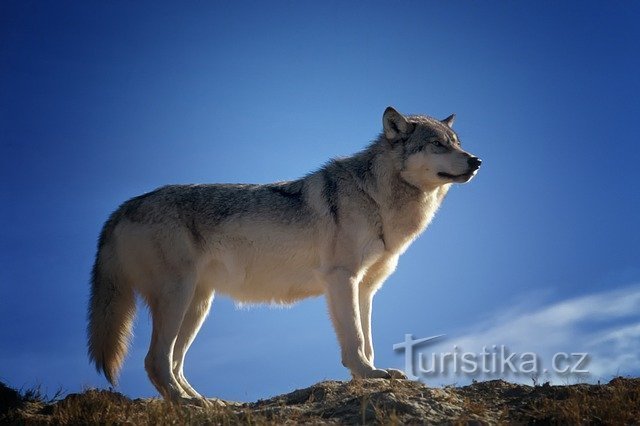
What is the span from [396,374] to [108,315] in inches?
157

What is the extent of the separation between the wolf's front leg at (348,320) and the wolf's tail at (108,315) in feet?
9.37

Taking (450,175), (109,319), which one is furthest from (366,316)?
(109,319)

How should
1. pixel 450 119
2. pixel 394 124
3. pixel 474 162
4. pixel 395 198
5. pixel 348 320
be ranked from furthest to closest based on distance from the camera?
pixel 450 119 < pixel 394 124 < pixel 395 198 < pixel 474 162 < pixel 348 320

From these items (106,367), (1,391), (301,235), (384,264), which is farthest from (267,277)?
(1,391)

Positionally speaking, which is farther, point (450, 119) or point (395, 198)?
point (450, 119)

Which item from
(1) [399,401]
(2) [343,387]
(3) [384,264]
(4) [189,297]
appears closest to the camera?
(1) [399,401]

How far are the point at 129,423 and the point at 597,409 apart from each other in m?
4.98

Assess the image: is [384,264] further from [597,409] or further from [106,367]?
[106,367]

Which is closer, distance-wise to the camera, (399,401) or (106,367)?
(399,401)

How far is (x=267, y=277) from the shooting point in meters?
8.55

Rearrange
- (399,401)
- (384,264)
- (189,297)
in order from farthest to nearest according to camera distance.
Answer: (384,264)
(189,297)
(399,401)

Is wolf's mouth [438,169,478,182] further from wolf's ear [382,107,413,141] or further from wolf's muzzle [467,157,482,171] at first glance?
wolf's ear [382,107,413,141]

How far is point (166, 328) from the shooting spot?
8008 millimetres

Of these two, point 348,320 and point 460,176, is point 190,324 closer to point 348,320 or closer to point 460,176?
point 348,320
